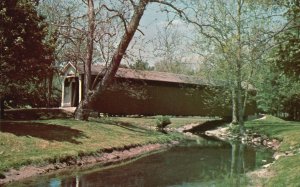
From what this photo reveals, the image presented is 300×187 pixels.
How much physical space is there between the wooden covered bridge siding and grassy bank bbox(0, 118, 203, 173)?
13041 mm

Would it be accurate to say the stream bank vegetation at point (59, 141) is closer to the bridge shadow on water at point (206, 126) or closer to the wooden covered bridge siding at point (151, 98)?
the bridge shadow on water at point (206, 126)

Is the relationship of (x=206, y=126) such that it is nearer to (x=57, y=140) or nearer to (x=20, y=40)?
(x=57, y=140)

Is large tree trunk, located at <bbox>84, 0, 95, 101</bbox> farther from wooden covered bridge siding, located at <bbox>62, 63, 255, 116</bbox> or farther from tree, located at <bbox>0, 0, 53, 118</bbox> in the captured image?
wooden covered bridge siding, located at <bbox>62, 63, 255, 116</bbox>

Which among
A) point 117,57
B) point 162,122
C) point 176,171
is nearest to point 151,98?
point 162,122

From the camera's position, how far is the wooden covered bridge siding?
4419 cm

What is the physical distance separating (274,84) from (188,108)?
12727mm

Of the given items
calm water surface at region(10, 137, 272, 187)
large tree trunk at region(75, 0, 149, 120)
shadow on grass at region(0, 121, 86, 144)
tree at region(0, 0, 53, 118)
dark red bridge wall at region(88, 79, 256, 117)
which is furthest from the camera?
dark red bridge wall at region(88, 79, 256, 117)

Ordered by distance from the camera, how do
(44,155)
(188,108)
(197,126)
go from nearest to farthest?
(44,155), (197,126), (188,108)

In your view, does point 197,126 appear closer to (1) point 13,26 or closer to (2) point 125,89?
(2) point 125,89

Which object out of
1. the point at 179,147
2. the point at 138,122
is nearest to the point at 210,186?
the point at 179,147

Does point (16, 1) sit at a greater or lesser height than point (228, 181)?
greater

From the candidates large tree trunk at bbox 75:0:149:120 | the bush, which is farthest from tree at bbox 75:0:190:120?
the bush

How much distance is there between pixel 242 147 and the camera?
29875mm

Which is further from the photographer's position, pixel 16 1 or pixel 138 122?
pixel 138 122
